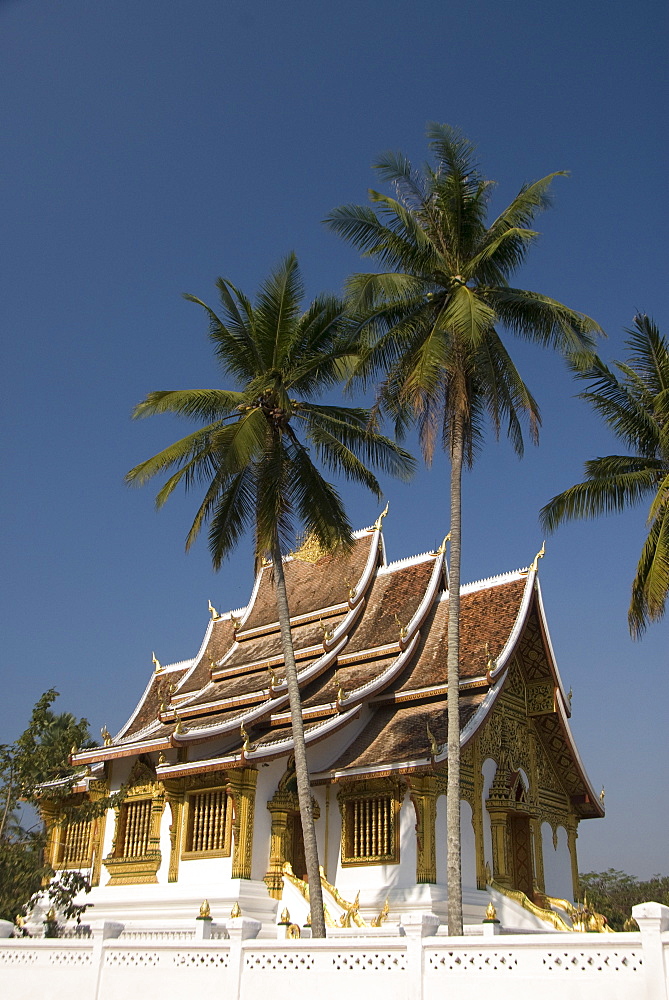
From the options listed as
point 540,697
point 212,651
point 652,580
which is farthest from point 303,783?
point 212,651

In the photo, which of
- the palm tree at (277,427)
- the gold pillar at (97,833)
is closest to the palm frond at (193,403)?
the palm tree at (277,427)

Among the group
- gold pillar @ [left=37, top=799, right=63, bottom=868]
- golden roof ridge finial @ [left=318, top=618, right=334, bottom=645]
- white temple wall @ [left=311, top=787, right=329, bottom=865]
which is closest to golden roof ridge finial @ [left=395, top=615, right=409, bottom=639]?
golden roof ridge finial @ [left=318, top=618, right=334, bottom=645]

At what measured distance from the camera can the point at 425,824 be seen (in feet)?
53.5

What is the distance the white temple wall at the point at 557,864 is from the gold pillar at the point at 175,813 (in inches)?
293

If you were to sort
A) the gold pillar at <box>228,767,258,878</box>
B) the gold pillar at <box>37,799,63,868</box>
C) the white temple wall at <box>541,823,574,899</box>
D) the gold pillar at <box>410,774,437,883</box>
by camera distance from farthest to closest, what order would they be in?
the gold pillar at <box>37,799,63,868</box>, the white temple wall at <box>541,823,574,899</box>, the gold pillar at <box>228,767,258,878</box>, the gold pillar at <box>410,774,437,883</box>

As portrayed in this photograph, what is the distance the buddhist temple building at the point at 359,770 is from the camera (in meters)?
16.7

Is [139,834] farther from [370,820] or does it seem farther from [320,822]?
[370,820]

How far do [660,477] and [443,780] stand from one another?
6.43 metres

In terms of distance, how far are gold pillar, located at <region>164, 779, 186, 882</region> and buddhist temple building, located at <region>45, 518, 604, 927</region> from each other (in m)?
0.03

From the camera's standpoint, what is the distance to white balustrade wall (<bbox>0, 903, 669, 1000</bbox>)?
8.05 m

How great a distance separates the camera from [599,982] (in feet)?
26.5

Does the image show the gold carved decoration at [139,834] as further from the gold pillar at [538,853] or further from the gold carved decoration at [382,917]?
the gold pillar at [538,853]

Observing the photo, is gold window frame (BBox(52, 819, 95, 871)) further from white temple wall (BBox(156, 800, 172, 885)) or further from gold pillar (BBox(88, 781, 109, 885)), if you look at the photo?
white temple wall (BBox(156, 800, 172, 885))

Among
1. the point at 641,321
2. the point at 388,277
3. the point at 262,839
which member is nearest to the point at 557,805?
the point at 262,839
